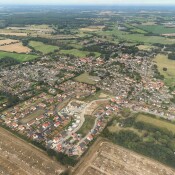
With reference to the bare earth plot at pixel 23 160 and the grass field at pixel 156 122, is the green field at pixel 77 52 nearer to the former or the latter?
the grass field at pixel 156 122

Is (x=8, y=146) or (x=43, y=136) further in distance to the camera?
(x=43, y=136)

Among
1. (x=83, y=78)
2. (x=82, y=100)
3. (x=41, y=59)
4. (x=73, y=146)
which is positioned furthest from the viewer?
(x=41, y=59)

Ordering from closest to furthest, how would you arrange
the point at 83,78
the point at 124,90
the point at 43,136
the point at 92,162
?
the point at 92,162 < the point at 43,136 < the point at 124,90 < the point at 83,78

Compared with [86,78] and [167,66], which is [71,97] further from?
[167,66]

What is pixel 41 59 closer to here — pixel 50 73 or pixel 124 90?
pixel 50 73

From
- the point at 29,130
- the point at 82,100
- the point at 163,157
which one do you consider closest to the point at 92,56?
the point at 82,100

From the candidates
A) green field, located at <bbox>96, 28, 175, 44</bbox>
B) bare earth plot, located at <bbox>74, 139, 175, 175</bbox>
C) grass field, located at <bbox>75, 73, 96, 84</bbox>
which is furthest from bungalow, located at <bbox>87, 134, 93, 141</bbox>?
green field, located at <bbox>96, 28, 175, 44</bbox>

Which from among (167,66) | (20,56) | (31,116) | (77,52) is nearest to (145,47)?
(167,66)

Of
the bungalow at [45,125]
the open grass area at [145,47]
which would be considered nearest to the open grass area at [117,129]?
the bungalow at [45,125]
